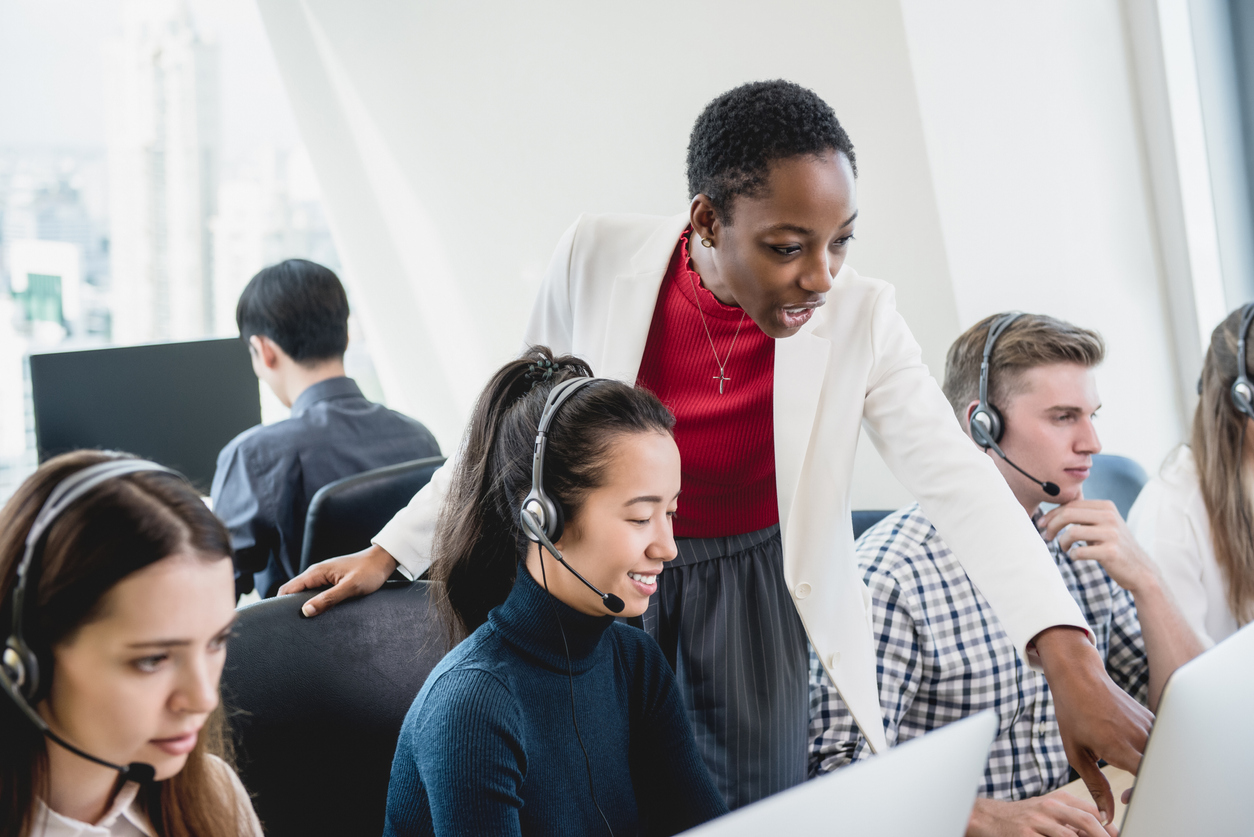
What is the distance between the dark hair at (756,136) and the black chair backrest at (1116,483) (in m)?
1.33

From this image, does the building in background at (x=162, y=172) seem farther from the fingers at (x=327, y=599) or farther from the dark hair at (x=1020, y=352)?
the dark hair at (x=1020, y=352)

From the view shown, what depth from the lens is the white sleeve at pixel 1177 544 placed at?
1.81m

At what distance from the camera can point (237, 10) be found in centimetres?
330

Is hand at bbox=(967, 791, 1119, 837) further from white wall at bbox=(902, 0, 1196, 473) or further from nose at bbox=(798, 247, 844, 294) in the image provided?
white wall at bbox=(902, 0, 1196, 473)

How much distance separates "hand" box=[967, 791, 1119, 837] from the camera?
1167 mm

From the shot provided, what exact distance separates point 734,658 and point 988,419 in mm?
640

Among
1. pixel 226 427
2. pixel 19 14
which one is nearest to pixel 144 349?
pixel 226 427

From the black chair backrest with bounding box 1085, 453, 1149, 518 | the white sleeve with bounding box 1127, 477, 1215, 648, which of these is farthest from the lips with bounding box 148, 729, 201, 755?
the black chair backrest with bounding box 1085, 453, 1149, 518

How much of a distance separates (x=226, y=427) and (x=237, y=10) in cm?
147

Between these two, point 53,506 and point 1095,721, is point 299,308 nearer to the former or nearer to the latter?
point 53,506

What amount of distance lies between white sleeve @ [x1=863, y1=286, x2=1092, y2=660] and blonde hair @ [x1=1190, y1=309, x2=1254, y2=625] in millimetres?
802

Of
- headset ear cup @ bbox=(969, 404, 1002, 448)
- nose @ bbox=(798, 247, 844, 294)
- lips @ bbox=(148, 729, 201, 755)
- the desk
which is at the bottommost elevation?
the desk

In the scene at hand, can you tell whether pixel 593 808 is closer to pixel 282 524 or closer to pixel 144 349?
pixel 282 524

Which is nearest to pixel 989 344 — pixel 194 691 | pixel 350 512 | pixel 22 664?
pixel 350 512
